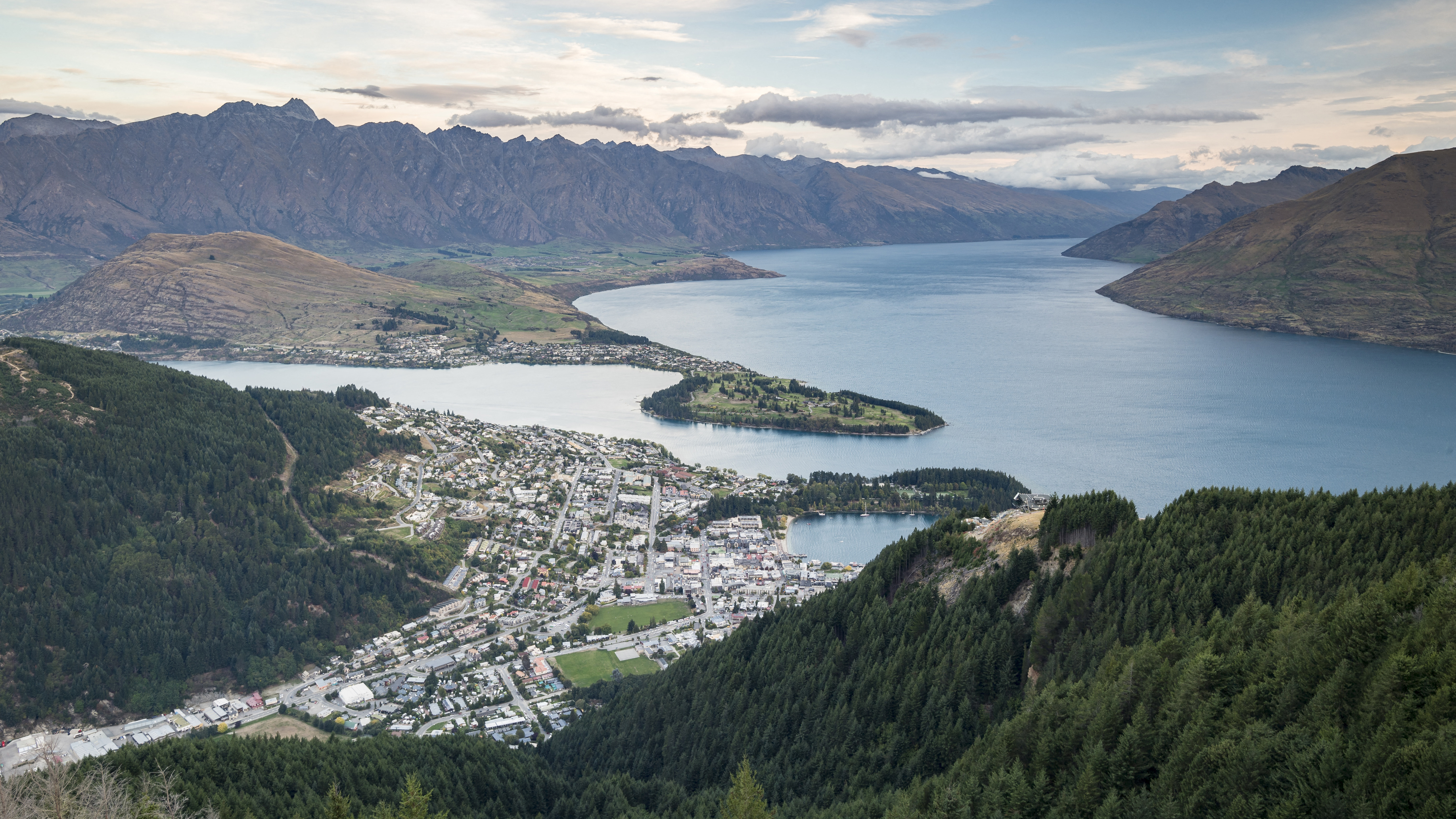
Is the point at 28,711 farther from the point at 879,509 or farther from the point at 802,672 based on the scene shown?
the point at 879,509

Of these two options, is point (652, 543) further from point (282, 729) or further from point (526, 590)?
point (282, 729)

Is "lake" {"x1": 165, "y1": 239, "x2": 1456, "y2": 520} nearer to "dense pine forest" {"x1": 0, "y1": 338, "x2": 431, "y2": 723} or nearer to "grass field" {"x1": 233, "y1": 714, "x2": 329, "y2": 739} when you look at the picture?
"dense pine forest" {"x1": 0, "y1": 338, "x2": 431, "y2": 723}

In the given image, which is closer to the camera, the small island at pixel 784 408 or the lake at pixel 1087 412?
the lake at pixel 1087 412

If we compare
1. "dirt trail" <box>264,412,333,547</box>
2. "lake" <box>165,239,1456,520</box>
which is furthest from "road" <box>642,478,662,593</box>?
"dirt trail" <box>264,412,333,547</box>

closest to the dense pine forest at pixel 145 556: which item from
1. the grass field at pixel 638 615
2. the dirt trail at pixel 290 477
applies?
the dirt trail at pixel 290 477

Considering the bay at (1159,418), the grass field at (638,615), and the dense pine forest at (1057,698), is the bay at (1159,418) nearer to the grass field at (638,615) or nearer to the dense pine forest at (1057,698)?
the grass field at (638,615)

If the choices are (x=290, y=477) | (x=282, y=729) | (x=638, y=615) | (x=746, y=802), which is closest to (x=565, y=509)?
(x=638, y=615)

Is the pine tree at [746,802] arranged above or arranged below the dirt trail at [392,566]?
above
